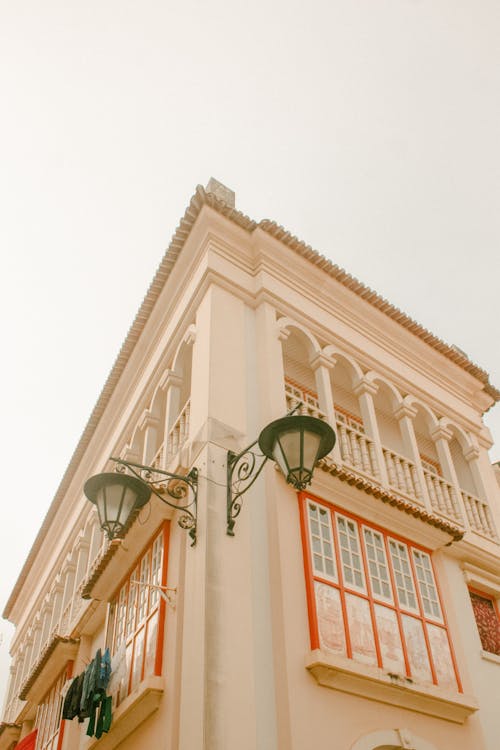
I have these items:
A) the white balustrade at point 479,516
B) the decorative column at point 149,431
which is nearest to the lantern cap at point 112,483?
the decorative column at point 149,431

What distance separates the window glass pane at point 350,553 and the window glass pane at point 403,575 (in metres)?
0.70

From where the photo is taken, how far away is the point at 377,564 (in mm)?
9055

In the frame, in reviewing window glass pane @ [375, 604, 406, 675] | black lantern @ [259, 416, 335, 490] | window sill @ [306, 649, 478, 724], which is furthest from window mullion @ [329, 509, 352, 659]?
black lantern @ [259, 416, 335, 490]

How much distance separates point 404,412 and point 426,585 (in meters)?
3.34

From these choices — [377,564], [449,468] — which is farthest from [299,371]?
[377,564]

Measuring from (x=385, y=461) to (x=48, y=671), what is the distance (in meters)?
6.53

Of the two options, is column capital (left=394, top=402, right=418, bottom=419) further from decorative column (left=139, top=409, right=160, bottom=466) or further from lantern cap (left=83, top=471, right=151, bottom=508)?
lantern cap (left=83, top=471, right=151, bottom=508)

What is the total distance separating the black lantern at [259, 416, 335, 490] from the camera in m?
6.39

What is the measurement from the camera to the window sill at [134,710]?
7426mm

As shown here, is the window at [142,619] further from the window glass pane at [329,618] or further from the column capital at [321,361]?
the column capital at [321,361]

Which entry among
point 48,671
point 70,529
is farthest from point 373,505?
point 70,529

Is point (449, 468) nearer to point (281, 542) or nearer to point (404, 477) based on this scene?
point (404, 477)

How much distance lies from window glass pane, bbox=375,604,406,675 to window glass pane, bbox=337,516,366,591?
0.39 m

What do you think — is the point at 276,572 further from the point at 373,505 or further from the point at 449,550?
the point at 449,550
